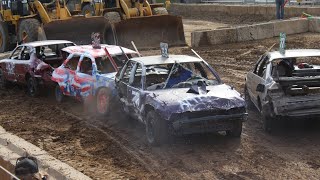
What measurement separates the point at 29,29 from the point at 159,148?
13204 millimetres

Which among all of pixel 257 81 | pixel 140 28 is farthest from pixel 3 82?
pixel 257 81

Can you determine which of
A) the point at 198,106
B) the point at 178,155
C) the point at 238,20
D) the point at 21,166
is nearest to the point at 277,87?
the point at 198,106

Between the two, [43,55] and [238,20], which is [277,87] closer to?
[43,55]

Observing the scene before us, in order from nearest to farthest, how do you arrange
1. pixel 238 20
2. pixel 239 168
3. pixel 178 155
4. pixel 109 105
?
pixel 239 168 < pixel 178 155 < pixel 109 105 < pixel 238 20

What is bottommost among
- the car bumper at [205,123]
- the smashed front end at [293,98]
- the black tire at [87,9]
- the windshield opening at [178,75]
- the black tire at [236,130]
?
the black tire at [236,130]

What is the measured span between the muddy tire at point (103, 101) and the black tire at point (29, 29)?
987 cm

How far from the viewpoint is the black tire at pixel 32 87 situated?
1455 cm

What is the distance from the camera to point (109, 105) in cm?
1151

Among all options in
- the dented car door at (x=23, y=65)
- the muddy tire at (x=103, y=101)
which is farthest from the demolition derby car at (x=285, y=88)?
the dented car door at (x=23, y=65)

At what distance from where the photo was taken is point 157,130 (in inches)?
365

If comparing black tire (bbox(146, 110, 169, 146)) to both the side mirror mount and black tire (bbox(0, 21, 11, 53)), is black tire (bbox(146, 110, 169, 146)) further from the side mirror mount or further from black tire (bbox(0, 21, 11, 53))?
black tire (bbox(0, 21, 11, 53))

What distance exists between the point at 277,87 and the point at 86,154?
11.2 ft

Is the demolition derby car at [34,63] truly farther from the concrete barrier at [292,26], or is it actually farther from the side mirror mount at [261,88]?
the concrete barrier at [292,26]

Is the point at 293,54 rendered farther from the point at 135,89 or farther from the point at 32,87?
the point at 32,87
